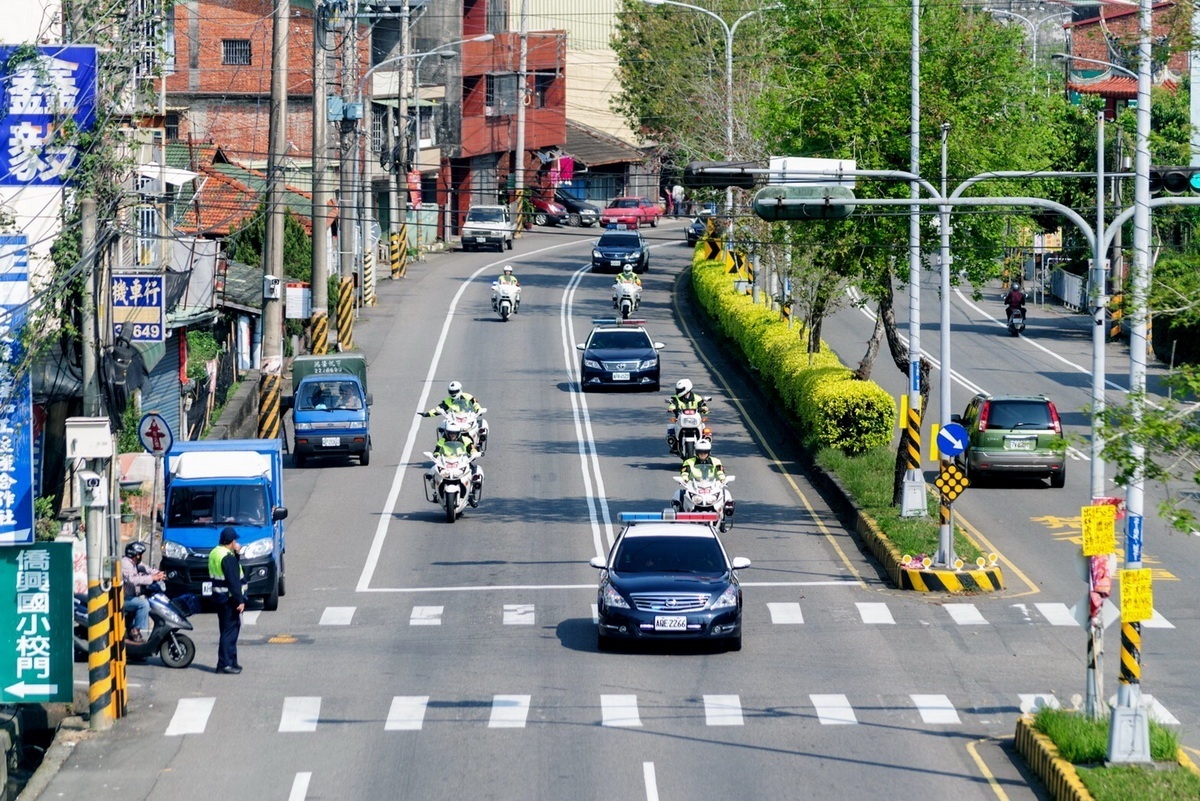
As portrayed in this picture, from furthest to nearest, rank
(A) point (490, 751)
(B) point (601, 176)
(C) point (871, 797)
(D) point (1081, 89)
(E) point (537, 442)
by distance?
(B) point (601, 176) → (D) point (1081, 89) → (E) point (537, 442) → (A) point (490, 751) → (C) point (871, 797)

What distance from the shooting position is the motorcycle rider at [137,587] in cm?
2098

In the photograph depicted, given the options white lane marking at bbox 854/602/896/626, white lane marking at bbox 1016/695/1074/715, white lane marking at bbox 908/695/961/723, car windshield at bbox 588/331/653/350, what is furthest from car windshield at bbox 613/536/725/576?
car windshield at bbox 588/331/653/350

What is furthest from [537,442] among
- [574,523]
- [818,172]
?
[818,172]

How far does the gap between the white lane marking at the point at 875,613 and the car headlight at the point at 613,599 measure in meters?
3.79

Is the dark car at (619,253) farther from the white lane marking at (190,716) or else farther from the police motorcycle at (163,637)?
the white lane marking at (190,716)

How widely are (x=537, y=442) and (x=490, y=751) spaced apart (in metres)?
21.9

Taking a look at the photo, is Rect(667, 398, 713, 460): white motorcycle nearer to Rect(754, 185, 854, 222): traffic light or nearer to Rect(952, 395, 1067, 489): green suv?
Rect(952, 395, 1067, 489): green suv

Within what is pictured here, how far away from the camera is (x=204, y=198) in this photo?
47.1 metres

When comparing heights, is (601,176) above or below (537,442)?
above

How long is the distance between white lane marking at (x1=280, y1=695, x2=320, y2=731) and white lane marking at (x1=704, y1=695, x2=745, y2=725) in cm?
411

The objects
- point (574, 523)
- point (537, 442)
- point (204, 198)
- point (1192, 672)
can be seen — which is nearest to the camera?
point (1192, 672)

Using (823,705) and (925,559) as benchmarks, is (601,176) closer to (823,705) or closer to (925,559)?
(925,559)

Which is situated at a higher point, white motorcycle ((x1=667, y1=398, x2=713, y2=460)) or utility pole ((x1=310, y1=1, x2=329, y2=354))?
utility pole ((x1=310, y1=1, x2=329, y2=354))

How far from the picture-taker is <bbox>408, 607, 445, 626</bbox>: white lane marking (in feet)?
76.4
